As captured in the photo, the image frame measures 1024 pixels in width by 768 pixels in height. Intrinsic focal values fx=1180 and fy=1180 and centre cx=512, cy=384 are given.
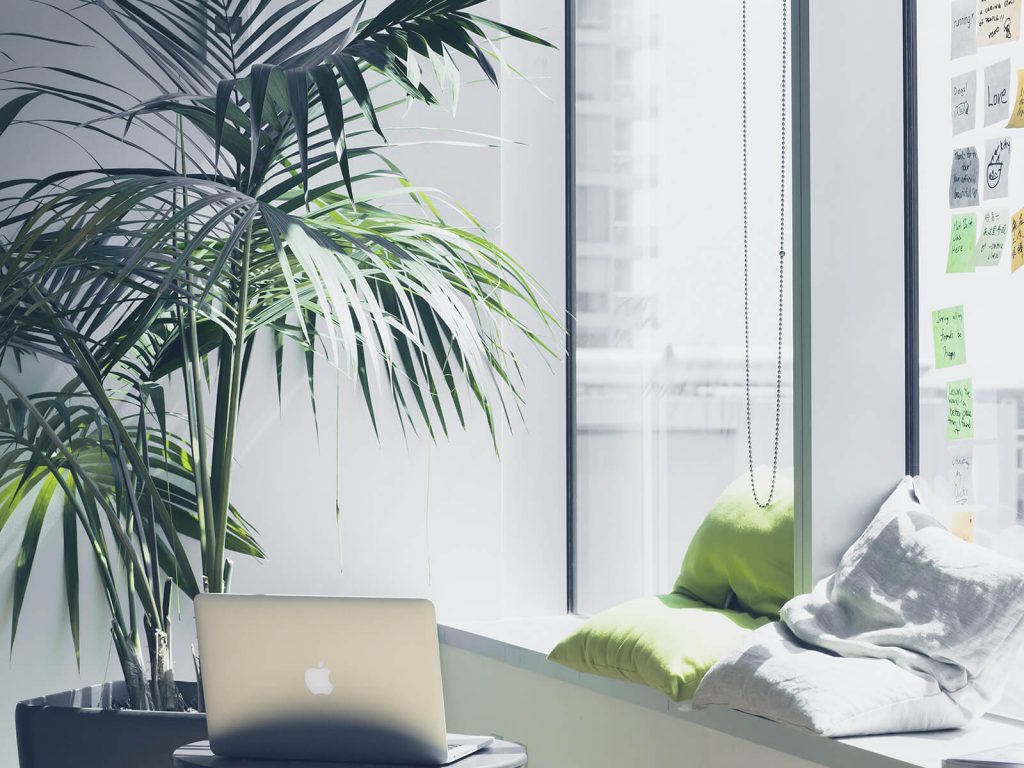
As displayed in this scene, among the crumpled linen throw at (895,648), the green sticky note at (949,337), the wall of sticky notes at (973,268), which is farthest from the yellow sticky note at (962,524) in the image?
the green sticky note at (949,337)

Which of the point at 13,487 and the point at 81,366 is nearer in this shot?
the point at 81,366

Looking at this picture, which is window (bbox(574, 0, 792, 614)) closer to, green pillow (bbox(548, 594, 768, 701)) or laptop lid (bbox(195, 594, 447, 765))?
A: green pillow (bbox(548, 594, 768, 701))

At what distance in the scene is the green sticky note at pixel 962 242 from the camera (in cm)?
207

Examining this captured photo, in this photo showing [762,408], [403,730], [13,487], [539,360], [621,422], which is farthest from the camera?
[539,360]

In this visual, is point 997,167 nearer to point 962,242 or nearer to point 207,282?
point 962,242

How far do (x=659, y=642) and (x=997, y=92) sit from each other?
112cm

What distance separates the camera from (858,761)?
5.51 ft

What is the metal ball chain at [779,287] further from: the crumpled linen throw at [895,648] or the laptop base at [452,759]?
the laptop base at [452,759]

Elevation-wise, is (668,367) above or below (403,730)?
above

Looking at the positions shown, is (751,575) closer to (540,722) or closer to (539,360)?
(540,722)

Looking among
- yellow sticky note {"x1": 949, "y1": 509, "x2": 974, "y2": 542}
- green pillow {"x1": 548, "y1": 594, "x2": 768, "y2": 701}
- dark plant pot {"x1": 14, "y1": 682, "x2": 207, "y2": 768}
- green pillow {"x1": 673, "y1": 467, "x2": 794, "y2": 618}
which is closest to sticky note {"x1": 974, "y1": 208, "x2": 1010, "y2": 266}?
yellow sticky note {"x1": 949, "y1": 509, "x2": 974, "y2": 542}

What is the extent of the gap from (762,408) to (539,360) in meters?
0.93

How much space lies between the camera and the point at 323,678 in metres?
1.67

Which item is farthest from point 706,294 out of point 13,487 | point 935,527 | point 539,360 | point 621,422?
point 13,487
